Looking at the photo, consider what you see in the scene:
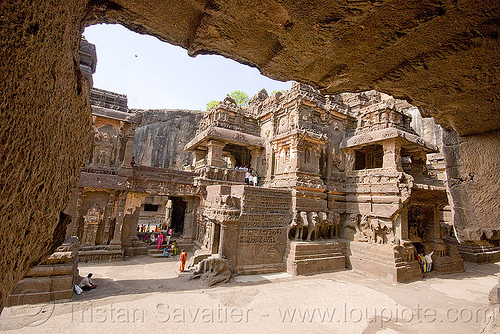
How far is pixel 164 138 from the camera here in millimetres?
25094

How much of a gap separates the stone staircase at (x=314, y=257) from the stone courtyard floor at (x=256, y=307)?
1.68 ft

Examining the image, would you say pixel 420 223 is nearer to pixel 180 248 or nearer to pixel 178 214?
pixel 180 248

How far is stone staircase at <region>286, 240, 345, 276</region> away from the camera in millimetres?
9695

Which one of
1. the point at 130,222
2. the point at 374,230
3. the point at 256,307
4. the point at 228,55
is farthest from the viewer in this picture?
the point at 130,222

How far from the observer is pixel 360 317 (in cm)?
634

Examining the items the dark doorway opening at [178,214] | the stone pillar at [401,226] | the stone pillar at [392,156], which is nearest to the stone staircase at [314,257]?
the stone pillar at [401,226]

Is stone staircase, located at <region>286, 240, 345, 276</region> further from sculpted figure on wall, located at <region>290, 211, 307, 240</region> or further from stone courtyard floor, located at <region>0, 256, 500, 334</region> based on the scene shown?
stone courtyard floor, located at <region>0, 256, 500, 334</region>

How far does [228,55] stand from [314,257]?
9975mm

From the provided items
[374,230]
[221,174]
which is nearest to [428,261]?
[374,230]

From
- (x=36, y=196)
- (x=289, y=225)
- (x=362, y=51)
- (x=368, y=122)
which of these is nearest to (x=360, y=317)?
(x=289, y=225)

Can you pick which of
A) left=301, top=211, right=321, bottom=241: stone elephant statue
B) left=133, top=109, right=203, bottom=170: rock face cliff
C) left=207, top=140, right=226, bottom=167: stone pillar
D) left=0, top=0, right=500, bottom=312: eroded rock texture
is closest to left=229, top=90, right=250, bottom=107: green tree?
left=133, top=109, right=203, bottom=170: rock face cliff

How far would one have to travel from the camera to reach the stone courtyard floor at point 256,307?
5430 mm

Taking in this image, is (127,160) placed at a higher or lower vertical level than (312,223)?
higher

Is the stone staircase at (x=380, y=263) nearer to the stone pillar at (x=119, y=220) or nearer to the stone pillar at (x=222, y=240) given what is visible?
the stone pillar at (x=222, y=240)
